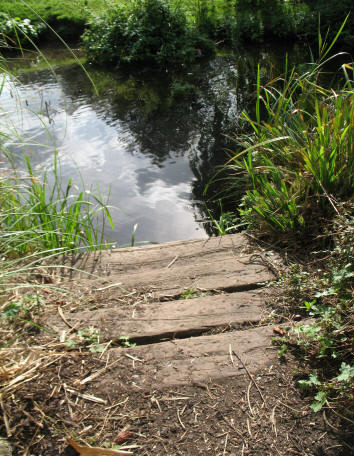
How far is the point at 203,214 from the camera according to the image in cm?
462

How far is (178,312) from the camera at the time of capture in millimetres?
1943

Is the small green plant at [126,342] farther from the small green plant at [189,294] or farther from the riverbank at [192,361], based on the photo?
the small green plant at [189,294]

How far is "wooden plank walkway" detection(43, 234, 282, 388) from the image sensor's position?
5.38 ft

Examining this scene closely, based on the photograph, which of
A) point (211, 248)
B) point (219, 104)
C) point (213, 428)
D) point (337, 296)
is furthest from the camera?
point (219, 104)

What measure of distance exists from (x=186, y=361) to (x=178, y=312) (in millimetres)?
318

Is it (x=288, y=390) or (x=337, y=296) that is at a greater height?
(x=337, y=296)

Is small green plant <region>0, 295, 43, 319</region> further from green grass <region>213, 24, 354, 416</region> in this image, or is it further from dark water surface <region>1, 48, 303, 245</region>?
dark water surface <region>1, 48, 303, 245</region>

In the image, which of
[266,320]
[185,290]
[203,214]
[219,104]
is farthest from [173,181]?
[266,320]

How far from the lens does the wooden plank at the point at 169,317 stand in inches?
72.3

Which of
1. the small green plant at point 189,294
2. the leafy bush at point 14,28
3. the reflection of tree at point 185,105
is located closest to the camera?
the small green plant at point 189,294

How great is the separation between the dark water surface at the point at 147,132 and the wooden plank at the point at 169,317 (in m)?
1.68

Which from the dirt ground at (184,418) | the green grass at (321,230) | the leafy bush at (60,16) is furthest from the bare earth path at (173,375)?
the leafy bush at (60,16)

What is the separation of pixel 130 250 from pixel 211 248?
Answer: 1.81 ft

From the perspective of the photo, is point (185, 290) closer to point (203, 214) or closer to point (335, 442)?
point (335, 442)
